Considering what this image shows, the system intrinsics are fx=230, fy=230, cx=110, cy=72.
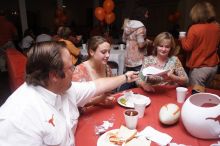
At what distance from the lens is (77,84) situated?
1.46 m

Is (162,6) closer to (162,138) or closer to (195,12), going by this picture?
(195,12)

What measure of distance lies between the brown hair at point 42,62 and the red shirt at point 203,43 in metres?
2.03

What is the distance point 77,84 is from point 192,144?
746 mm

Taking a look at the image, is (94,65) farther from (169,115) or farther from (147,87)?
(169,115)

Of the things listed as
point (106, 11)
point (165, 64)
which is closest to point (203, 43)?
point (165, 64)

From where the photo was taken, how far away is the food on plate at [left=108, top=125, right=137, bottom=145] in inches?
45.5

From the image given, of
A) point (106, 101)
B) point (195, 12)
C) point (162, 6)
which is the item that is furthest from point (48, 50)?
point (162, 6)

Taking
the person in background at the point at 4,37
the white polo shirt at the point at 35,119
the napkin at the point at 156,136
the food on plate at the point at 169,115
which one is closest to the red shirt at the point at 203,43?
the food on plate at the point at 169,115

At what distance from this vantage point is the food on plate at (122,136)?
1.16 m

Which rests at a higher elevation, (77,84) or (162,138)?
(77,84)

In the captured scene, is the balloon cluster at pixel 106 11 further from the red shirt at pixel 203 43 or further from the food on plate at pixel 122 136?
the food on plate at pixel 122 136

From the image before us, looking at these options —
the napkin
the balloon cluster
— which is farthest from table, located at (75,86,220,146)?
the balloon cluster

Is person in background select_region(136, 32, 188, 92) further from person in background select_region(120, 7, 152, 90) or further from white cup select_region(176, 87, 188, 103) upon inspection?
person in background select_region(120, 7, 152, 90)

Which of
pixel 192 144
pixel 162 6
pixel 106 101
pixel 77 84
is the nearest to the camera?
pixel 192 144
